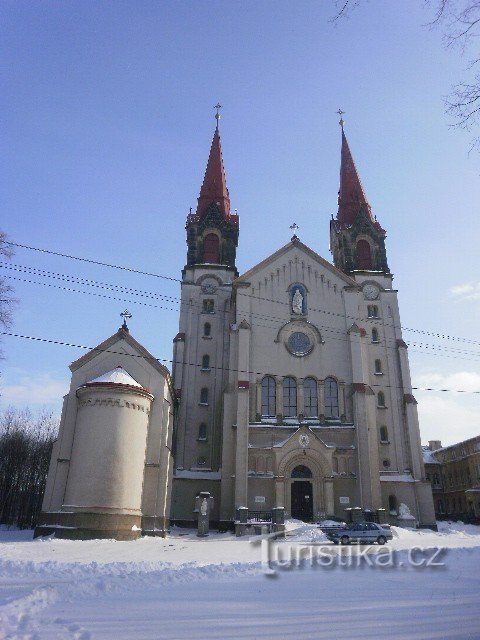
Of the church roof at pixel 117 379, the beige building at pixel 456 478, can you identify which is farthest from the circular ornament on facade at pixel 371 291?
the beige building at pixel 456 478

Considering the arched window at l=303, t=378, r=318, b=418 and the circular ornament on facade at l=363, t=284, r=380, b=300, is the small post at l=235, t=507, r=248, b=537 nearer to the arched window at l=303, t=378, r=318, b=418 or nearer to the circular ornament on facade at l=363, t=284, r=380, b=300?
the arched window at l=303, t=378, r=318, b=418

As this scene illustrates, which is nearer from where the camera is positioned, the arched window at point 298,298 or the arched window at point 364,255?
the arched window at point 298,298

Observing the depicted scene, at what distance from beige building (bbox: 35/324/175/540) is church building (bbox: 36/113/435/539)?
66 mm

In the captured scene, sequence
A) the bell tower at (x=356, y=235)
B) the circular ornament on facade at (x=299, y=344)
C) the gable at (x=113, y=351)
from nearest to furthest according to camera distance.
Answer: the gable at (x=113, y=351), the circular ornament on facade at (x=299, y=344), the bell tower at (x=356, y=235)

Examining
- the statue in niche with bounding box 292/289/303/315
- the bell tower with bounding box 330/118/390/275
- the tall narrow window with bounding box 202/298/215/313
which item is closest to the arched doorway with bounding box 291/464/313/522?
the statue in niche with bounding box 292/289/303/315

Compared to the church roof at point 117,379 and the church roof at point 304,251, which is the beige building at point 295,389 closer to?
the church roof at point 304,251

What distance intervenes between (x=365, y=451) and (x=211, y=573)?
21.5 metres

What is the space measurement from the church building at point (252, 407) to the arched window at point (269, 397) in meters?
0.07

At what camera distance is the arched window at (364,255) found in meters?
40.3

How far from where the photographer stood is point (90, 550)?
1750 centimetres

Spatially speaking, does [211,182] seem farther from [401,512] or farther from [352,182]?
[401,512]

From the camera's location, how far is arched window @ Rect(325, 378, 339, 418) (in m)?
32.8

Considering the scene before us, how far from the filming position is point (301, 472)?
30609 millimetres

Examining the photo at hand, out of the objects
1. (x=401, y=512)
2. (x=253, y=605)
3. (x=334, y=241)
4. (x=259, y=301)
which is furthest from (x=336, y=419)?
(x=253, y=605)
